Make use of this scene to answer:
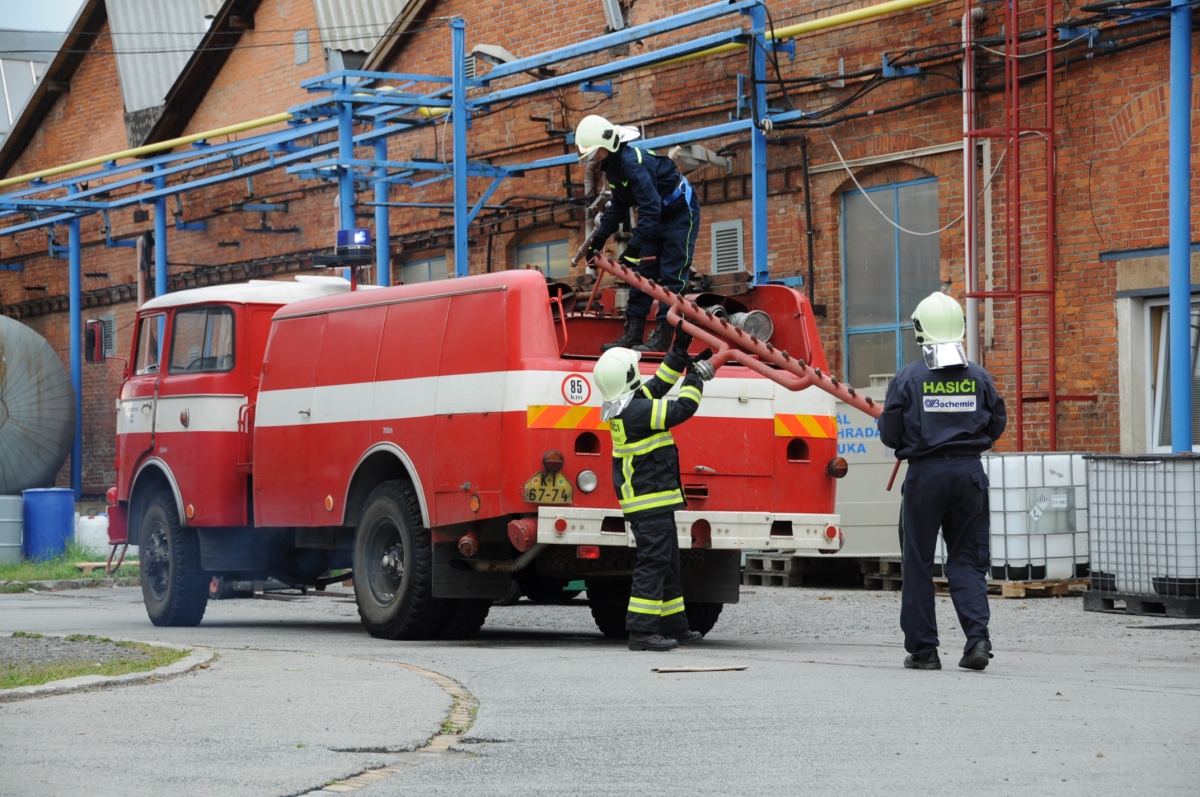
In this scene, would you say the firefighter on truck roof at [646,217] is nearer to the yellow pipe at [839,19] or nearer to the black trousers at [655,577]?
the black trousers at [655,577]

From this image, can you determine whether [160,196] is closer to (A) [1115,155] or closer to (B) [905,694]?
(A) [1115,155]

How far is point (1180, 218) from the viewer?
42.7ft

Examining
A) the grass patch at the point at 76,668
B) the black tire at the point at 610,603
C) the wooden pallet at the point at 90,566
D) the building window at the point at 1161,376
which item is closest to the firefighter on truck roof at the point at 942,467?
the black tire at the point at 610,603

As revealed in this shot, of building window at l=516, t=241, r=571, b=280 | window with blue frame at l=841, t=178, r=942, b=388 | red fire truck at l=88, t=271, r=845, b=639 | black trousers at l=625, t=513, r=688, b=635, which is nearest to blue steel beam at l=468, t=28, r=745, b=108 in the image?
window with blue frame at l=841, t=178, r=942, b=388

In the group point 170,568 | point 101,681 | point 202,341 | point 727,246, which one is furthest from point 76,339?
point 101,681

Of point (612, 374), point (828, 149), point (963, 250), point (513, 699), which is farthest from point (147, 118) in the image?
point (513, 699)

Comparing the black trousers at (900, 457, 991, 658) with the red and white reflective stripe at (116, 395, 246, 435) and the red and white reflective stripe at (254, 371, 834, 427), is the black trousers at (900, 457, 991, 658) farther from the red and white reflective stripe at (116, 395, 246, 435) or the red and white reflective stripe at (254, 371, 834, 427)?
the red and white reflective stripe at (116, 395, 246, 435)

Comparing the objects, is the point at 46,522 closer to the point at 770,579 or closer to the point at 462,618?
the point at 770,579

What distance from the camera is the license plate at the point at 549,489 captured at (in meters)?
9.52

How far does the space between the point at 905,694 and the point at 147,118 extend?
2610cm

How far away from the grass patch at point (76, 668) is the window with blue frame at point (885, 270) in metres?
10.6

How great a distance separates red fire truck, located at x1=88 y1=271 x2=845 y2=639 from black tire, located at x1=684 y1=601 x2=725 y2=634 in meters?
0.01

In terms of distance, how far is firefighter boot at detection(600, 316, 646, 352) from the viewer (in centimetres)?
1031

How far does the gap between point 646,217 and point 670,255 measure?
299 millimetres
